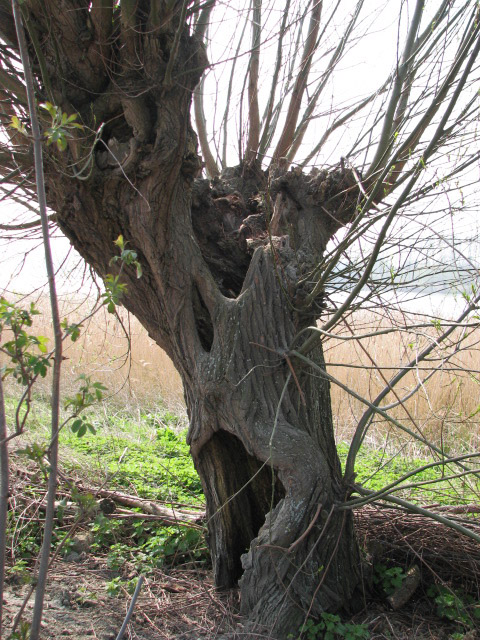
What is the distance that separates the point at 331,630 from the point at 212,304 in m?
1.50

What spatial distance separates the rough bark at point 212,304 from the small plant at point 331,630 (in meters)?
0.06

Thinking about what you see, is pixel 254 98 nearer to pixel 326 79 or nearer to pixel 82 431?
pixel 326 79

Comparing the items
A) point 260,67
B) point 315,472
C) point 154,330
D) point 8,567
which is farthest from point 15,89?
point 8,567

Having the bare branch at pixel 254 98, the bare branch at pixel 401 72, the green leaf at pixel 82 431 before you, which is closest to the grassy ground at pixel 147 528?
the green leaf at pixel 82 431

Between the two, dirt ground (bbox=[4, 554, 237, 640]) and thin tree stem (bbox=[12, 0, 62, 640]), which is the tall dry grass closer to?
dirt ground (bbox=[4, 554, 237, 640])

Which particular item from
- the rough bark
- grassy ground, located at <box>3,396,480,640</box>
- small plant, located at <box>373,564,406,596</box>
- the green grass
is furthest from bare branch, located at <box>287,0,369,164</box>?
small plant, located at <box>373,564,406,596</box>

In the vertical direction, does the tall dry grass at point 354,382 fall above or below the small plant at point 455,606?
above

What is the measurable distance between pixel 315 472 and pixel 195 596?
907 millimetres

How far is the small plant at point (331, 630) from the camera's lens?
7.39ft

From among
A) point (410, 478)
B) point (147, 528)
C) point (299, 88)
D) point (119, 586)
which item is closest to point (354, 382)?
point (410, 478)

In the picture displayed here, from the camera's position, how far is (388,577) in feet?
8.63

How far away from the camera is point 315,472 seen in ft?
7.87

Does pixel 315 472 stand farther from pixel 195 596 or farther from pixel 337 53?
pixel 337 53

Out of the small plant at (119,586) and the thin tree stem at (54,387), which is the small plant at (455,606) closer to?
the small plant at (119,586)
